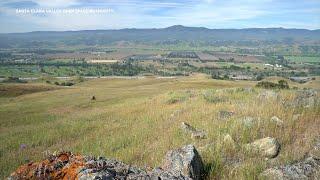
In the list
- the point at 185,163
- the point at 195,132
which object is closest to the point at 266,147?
the point at 185,163

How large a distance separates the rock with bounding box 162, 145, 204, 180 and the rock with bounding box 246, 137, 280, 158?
1741 millimetres

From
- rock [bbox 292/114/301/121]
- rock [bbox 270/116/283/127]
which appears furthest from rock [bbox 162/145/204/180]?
rock [bbox 292/114/301/121]

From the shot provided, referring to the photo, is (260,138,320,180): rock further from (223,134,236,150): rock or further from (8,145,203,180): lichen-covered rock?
(223,134,236,150): rock

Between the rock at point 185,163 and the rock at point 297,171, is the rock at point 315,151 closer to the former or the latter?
the rock at point 297,171

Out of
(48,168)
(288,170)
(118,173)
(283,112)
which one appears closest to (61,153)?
(48,168)

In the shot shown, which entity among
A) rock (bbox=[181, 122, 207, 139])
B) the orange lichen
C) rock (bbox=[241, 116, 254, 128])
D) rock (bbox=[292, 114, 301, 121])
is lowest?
rock (bbox=[181, 122, 207, 139])

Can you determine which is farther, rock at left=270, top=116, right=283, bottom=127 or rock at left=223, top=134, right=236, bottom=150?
rock at left=270, top=116, right=283, bottom=127

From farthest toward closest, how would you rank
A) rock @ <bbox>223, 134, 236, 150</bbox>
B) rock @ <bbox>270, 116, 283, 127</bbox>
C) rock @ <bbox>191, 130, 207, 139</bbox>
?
rock @ <bbox>191, 130, 207, 139</bbox>
rock @ <bbox>270, 116, 283, 127</bbox>
rock @ <bbox>223, 134, 236, 150</bbox>

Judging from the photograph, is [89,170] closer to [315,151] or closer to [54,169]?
[54,169]

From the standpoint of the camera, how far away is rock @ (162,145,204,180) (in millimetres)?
6773

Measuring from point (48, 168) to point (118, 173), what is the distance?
47.6 inches

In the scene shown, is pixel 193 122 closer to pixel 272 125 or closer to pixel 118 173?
pixel 272 125

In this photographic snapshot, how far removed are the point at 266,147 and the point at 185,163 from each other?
2570 mm

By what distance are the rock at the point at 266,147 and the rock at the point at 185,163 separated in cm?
174
